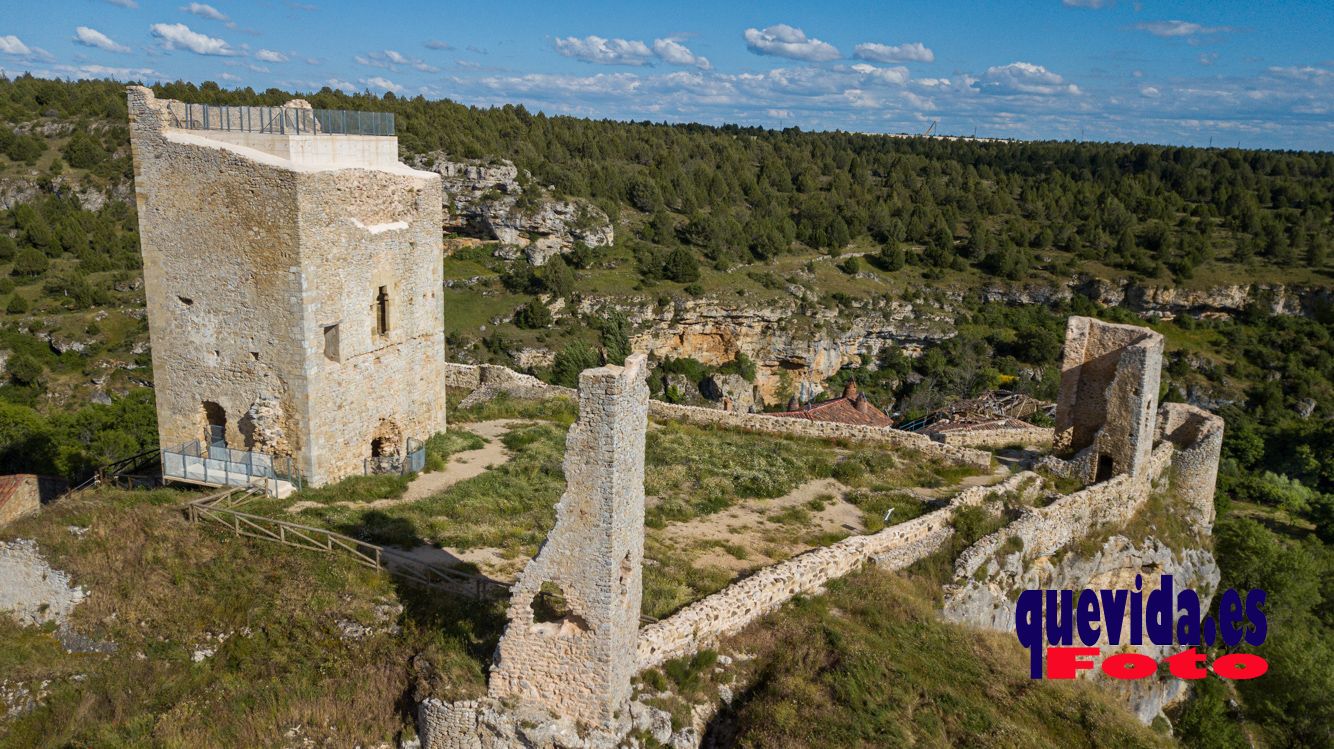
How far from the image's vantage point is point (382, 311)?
635 inches

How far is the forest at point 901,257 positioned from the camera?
30125mm

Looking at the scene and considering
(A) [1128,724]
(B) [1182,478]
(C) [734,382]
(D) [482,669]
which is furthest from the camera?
(C) [734,382]

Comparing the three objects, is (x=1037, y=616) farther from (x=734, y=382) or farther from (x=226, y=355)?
(x=734, y=382)

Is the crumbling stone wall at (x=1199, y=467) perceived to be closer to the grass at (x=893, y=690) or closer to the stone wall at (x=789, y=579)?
the stone wall at (x=789, y=579)

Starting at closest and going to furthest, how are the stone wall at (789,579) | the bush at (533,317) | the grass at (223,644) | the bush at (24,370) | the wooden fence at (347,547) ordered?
the grass at (223,644)
the stone wall at (789,579)
the wooden fence at (347,547)
the bush at (24,370)
the bush at (533,317)

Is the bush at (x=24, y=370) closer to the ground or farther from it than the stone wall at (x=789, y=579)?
closer to the ground

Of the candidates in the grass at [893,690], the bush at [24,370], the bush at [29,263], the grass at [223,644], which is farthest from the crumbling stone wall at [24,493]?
the bush at [29,263]

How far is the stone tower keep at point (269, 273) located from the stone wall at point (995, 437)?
42.7 feet

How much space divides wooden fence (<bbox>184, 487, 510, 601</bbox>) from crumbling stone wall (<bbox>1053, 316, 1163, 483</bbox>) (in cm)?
1243

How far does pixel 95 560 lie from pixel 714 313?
166 ft

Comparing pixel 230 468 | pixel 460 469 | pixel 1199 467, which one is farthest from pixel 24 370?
pixel 1199 467

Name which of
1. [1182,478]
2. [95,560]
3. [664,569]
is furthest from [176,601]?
[1182,478]

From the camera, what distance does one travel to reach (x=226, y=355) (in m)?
14.8

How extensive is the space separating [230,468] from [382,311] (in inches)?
144
